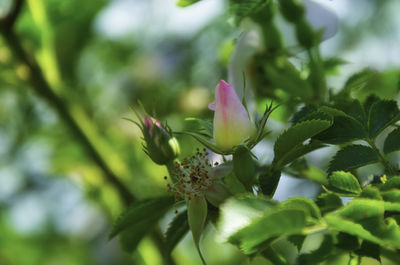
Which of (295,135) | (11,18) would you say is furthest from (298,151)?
(11,18)

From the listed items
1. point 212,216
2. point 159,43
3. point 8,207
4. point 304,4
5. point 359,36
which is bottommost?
point 8,207

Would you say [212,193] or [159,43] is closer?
[212,193]

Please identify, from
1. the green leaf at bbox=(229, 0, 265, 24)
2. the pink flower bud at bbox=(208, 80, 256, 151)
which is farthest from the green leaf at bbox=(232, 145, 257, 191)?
the green leaf at bbox=(229, 0, 265, 24)

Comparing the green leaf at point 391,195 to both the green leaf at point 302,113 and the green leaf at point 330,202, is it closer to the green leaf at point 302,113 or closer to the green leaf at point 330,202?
the green leaf at point 330,202

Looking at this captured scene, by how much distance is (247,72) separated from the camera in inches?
39.4

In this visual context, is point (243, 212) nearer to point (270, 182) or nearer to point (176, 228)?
point (270, 182)

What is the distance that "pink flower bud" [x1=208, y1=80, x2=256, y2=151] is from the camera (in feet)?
2.21

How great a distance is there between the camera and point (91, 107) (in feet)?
6.53

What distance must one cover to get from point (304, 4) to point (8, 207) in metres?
1.75

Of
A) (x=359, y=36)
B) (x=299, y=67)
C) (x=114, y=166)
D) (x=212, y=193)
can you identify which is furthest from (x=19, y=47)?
(x=359, y=36)

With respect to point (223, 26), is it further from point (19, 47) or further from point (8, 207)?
point (8, 207)

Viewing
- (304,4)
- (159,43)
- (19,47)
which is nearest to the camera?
(304,4)

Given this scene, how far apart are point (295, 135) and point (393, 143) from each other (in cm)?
15

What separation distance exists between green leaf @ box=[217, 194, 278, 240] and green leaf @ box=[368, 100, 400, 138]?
0.78 ft
